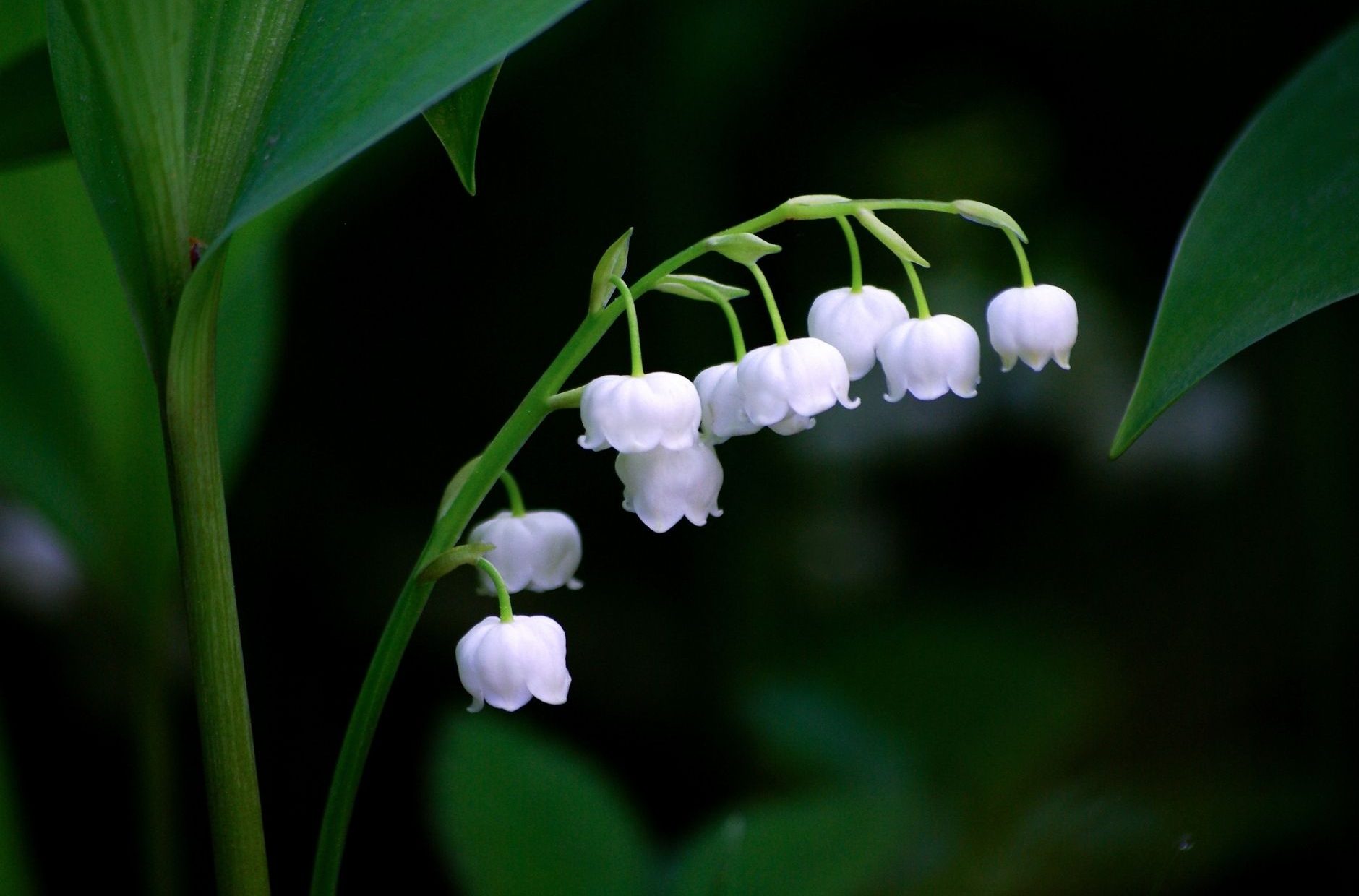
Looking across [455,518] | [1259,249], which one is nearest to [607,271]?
[455,518]

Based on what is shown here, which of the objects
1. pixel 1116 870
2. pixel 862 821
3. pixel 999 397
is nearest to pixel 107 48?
pixel 862 821

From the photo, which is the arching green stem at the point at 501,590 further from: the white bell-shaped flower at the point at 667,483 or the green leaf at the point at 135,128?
the green leaf at the point at 135,128

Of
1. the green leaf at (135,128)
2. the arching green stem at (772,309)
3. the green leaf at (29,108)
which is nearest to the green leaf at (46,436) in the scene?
the green leaf at (29,108)

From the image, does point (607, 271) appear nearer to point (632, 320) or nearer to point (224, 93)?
point (632, 320)

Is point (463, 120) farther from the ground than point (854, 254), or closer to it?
farther from the ground

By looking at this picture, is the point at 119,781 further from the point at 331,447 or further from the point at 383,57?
the point at 383,57

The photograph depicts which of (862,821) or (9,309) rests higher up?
(9,309)

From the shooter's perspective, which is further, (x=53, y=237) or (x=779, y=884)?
(x=53, y=237)
